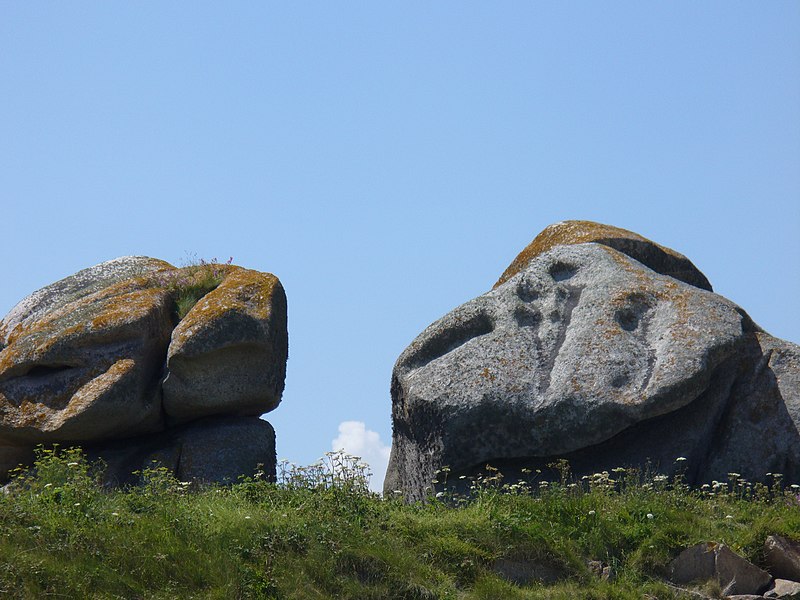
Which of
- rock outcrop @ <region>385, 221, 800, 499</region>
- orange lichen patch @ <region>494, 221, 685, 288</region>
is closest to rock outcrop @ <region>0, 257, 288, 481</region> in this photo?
rock outcrop @ <region>385, 221, 800, 499</region>

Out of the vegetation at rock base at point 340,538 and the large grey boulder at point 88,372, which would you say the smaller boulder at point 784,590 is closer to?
the vegetation at rock base at point 340,538

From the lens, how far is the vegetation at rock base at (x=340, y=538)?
12.4 meters

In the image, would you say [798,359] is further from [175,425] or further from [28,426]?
[28,426]

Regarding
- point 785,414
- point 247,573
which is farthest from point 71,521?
point 785,414

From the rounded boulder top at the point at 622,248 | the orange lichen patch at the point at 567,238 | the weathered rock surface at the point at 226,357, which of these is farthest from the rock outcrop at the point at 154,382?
the rounded boulder top at the point at 622,248

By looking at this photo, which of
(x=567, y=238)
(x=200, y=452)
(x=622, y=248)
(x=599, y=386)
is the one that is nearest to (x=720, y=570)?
(x=599, y=386)

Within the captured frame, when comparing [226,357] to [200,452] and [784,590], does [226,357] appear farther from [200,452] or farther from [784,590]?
[784,590]

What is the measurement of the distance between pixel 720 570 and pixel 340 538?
4.58 meters

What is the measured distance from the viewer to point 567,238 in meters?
22.2

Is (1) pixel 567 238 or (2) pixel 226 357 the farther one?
(1) pixel 567 238

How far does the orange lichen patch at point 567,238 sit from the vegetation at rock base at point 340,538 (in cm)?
706

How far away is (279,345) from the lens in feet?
66.9

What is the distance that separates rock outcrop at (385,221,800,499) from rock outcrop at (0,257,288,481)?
2580 millimetres

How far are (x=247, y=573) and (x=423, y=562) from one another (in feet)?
6.92
